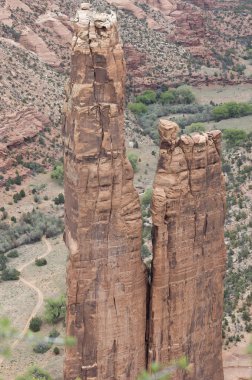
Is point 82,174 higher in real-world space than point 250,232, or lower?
higher

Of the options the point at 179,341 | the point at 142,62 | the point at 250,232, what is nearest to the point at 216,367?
the point at 179,341

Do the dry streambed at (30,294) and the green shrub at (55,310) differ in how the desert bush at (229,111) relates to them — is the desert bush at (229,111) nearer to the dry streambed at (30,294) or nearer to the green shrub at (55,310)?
the dry streambed at (30,294)

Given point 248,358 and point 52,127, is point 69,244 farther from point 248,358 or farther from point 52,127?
point 52,127

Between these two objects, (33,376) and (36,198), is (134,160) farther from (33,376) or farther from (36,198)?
(33,376)

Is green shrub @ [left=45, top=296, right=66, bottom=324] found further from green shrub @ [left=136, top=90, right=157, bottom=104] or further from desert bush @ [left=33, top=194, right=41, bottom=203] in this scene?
green shrub @ [left=136, top=90, right=157, bottom=104]

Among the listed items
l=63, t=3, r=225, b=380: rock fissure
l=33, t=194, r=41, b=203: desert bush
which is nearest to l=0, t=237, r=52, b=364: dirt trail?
l=33, t=194, r=41, b=203: desert bush

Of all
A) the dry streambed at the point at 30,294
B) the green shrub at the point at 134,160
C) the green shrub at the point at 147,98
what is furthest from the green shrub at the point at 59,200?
the green shrub at the point at 147,98

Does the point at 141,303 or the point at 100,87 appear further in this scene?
the point at 141,303
